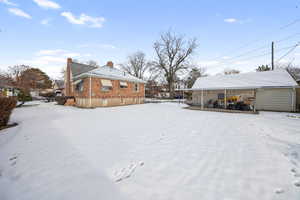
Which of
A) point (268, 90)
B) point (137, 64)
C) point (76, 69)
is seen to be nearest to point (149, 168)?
point (268, 90)

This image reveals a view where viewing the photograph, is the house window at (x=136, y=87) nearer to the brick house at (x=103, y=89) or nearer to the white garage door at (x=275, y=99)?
the brick house at (x=103, y=89)

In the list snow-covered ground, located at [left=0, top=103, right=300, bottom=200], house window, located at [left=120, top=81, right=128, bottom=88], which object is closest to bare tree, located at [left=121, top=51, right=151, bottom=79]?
house window, located at [left=120, top=81, right=128, bottom=88]

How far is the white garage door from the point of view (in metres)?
11.2

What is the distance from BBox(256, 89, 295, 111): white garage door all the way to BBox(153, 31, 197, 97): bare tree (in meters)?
17.4

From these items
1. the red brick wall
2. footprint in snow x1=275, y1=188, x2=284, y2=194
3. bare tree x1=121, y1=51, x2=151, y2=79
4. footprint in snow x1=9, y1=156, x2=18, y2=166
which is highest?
bare tree x1=121, y1=51, x2=151, y2=79

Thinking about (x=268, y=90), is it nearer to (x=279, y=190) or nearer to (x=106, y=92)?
(x=279, y=190)

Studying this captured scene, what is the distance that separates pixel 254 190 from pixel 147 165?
183 centimetres

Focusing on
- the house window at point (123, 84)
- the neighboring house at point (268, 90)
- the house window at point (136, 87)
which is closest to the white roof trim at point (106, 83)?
the house window at point (123, 84)

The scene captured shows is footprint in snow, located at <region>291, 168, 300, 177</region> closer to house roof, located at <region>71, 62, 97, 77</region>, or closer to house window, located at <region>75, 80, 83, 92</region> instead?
house window, located at <region>75, 80, 83, 92</region>

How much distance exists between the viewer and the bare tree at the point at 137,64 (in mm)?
36312

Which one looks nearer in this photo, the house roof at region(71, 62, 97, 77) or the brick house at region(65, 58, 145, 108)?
the brick house at region(65, 58, 145, 108)

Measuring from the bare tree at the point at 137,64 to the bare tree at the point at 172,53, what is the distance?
27.2 feet

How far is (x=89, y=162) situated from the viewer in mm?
2717

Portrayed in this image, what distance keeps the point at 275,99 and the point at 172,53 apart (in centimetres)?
2092
